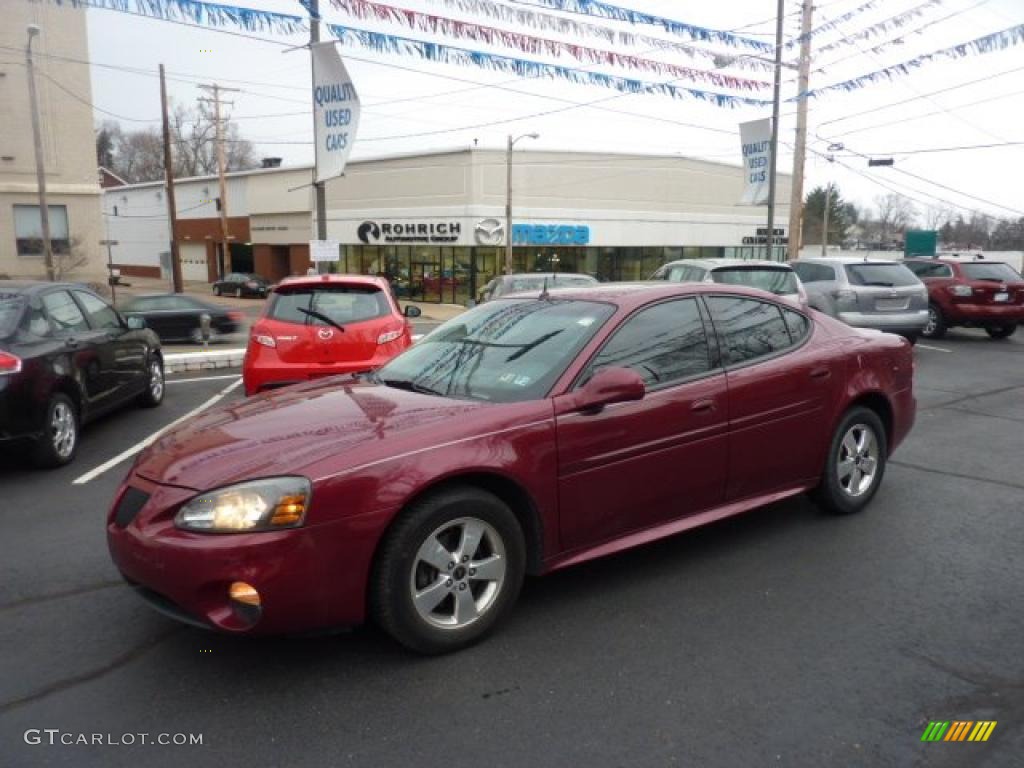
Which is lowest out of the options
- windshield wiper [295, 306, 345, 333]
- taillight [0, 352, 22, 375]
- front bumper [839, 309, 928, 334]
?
front bumper [839, 309, 928, 334]

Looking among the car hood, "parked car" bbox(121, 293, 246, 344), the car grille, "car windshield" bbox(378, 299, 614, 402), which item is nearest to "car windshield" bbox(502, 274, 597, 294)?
"parked car" bbox(121, 293, 246, 344)

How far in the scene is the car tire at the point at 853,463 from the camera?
4.85 meters

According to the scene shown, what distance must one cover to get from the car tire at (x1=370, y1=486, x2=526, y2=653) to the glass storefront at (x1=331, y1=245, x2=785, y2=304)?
32.0 meters

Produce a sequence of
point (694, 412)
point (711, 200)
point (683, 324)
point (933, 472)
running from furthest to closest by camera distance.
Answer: point (711, 200), point (933, 472), point (683, 324), point (694, 412)

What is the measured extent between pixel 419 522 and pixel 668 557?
1.75 m

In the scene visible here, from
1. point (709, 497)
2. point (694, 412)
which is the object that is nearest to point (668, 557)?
point (709, 497)

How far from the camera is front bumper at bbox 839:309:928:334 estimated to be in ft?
41.3

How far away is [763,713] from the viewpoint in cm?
295

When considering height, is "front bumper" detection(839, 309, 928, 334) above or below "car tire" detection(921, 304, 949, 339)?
above

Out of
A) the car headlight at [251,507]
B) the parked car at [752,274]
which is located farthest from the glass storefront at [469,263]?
the car headlight at [251,507]

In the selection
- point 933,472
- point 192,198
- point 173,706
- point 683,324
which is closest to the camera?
point 173,706

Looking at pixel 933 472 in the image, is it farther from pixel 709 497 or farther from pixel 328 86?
pixel 328 86

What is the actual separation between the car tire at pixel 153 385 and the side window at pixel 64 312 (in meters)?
1.34

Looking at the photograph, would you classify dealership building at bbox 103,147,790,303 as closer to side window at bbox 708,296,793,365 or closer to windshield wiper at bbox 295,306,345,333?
windshield wiper at bbox 295,306,345,333
